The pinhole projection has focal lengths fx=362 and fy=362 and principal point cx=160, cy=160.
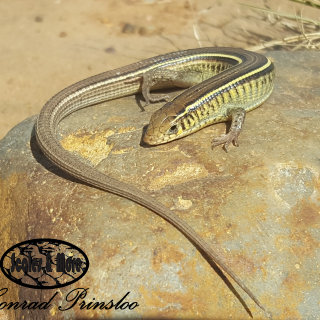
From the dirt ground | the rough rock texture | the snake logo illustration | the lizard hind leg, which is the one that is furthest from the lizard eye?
the dirt ground

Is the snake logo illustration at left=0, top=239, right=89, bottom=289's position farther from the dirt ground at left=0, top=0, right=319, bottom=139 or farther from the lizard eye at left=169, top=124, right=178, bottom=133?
the dirt ground at left=0, top=0, right=319, bottom=139

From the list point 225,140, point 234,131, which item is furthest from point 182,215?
point 234,131

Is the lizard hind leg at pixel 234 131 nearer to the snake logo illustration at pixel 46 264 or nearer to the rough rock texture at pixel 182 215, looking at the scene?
the rough rock texture at pixel 182 215

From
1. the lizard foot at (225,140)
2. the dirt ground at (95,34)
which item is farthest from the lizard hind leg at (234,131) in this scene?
the dirt ground at (95,34)

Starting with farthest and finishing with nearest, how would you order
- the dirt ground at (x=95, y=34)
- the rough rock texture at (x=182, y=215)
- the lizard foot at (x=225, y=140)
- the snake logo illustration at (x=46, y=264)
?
the dirt ground at (x=95, y=34)
the lizard foot at (x=225, y=140)
the snake logo illustration at (x=46, y=264)
the rough rock texture at (x=182, y=215)

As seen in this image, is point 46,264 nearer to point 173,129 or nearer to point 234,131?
point 173,129

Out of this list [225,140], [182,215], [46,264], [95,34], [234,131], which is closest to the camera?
[46,264]
